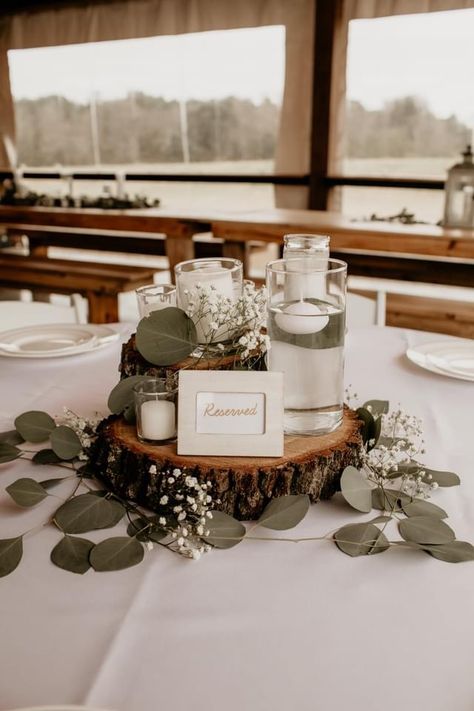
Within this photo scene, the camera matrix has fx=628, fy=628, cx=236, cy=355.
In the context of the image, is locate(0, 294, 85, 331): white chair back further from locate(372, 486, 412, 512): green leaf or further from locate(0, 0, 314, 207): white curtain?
locate(0, 0, 314, 207): white curtain

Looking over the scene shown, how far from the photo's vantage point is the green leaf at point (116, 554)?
2.10 feet

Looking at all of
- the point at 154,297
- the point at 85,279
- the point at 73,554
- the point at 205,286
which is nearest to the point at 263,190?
the point at 85,279

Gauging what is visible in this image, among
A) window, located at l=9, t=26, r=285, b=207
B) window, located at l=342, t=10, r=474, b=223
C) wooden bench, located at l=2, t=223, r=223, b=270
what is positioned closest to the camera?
window, located at l=342, t=10, r=474, b=223

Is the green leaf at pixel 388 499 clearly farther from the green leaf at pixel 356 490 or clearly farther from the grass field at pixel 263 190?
the grass field at pixel 263 190

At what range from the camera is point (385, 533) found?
0.71 meters

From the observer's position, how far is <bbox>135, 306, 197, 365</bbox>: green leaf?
2.77 feet

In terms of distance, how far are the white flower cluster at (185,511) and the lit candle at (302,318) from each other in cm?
22

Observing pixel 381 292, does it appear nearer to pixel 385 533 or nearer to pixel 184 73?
pixel 385 533

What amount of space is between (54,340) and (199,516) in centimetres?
83

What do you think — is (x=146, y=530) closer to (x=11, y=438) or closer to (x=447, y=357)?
(x=11, y=438)

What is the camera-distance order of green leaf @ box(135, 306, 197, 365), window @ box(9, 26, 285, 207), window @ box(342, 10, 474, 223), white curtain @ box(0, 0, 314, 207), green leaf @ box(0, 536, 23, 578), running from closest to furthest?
green leaf @ box(0, 536, 23, 578)
green leaf @ box(135, 306, 197, 365)
window @ box(342, 10, 474, 223)
white curtain @ box(0, 0, 314, 207)
window @ box(9, 26, 285, 207)

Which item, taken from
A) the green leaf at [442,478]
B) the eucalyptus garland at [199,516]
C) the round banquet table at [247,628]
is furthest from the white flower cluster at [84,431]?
the green leaf at [442,478]

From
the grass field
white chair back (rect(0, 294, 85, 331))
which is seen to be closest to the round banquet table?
white chair back (rect(0, 294, 85, 331))

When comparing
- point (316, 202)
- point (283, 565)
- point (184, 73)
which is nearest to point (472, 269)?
point (316, 202)
